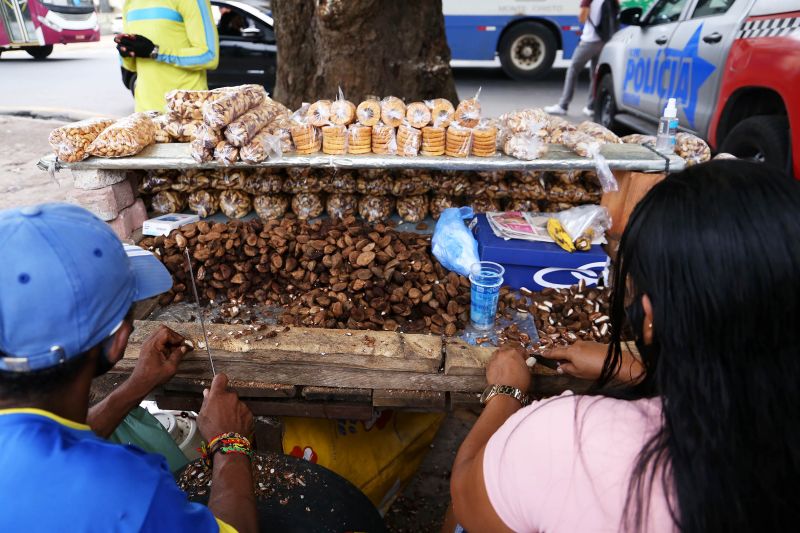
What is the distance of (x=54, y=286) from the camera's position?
101 centimetres

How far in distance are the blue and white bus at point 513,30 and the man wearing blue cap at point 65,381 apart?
10295mm

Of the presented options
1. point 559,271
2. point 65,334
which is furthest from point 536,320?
point 65,334

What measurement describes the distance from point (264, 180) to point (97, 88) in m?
11.3

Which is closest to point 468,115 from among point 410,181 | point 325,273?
point 410,181

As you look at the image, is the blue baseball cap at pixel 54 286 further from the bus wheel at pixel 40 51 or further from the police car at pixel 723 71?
the bus wheel at pixel 40 51

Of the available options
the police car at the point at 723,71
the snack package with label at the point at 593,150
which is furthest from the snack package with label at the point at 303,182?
the police car at the point at 723,71

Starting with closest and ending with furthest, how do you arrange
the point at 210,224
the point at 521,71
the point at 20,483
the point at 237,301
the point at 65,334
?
1. the point at 20,483
2. the point at 65,334
3. the point at 237,301
4. the point at 210,224
5. the point at 521,71

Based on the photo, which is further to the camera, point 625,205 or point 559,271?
point 625,205

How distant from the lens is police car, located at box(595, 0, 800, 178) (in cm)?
386

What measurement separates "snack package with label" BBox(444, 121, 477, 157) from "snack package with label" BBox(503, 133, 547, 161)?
0.63 feet

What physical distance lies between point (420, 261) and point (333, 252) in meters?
0.39

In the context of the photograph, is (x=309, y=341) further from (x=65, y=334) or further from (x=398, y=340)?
(x=65, y=334)

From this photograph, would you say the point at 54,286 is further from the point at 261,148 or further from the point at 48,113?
the point at 48,113

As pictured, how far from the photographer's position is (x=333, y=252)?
2.41 metres
